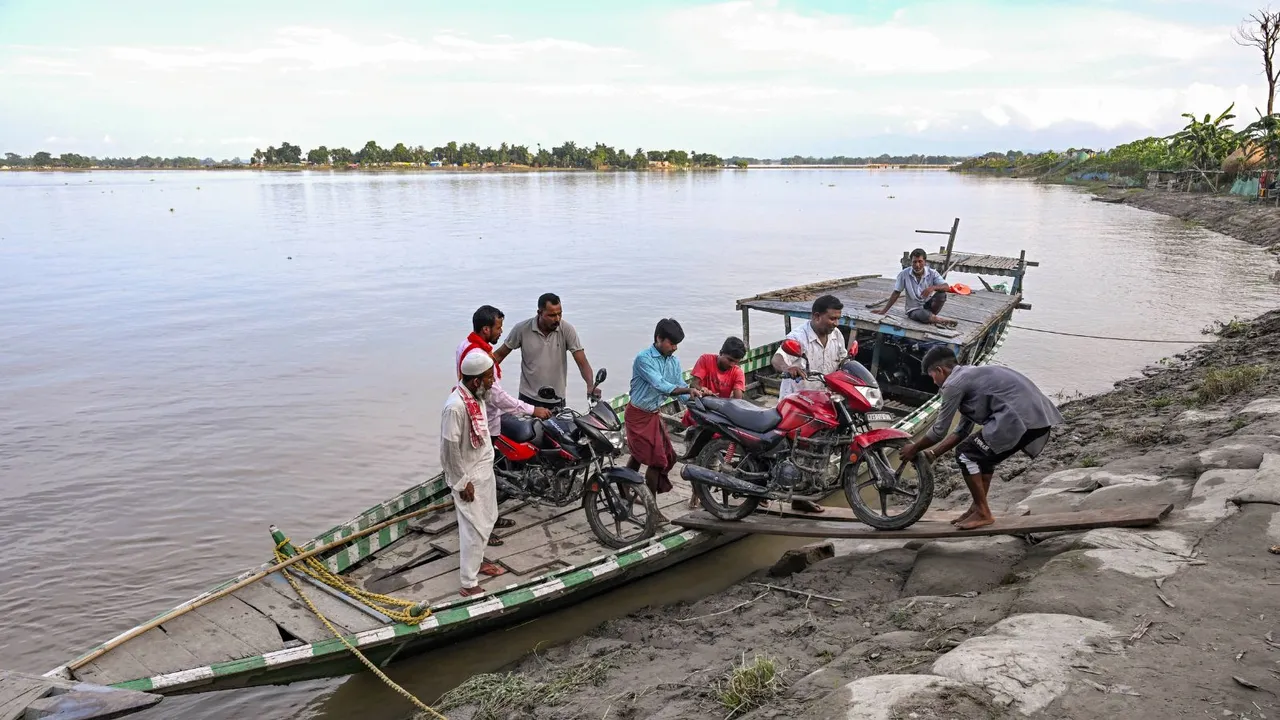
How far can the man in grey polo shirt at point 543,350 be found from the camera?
632cm

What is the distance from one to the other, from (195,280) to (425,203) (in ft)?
104

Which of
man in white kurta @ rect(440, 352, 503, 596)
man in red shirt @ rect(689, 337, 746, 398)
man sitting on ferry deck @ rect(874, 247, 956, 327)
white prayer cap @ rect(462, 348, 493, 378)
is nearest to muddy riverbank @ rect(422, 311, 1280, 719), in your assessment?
man in white kurta @ rect(440, 352, 503, 596)

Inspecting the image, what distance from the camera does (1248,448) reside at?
595cm

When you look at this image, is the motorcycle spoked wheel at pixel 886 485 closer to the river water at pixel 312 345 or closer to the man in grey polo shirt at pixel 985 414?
the man in grey polo shirt at pixel 985 414

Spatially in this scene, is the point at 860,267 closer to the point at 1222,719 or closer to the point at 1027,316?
the point at 1027,316

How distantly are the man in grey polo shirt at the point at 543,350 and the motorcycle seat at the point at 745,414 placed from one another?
1027mm

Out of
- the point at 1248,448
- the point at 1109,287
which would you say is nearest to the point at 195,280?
the point at 1248,448

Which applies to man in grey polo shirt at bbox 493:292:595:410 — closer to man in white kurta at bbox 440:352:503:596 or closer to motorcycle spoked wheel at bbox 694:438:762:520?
motorcycle spoked wheel at bbox 694:438:762:520

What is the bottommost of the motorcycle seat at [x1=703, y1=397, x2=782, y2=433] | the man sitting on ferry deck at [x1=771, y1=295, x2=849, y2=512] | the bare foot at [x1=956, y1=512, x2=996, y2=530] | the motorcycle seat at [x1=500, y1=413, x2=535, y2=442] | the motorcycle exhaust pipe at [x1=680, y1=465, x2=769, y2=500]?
the bare foot at [x1=956, y1=512, x2=996, y2=530]

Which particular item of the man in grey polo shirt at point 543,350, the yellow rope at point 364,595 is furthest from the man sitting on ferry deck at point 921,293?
the yellow rope at point 364,595

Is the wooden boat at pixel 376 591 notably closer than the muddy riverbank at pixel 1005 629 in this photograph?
No

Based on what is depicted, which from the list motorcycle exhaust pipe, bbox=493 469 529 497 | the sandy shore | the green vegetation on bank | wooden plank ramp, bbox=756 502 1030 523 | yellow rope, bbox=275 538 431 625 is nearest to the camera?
Answer: the sandy shore

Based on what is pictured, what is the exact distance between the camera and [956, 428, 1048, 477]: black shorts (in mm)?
4734

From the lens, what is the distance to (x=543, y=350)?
6398 millimetres
